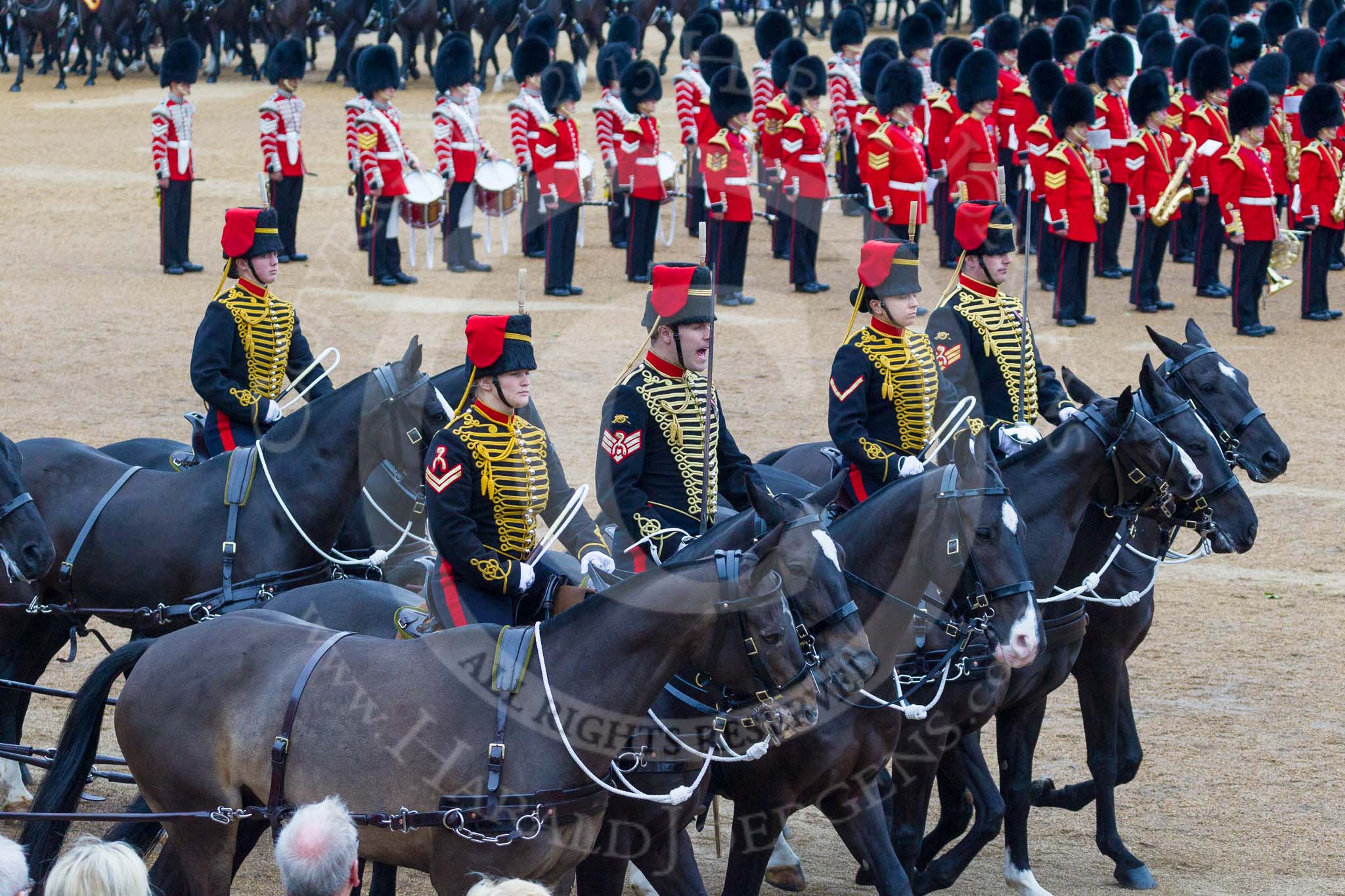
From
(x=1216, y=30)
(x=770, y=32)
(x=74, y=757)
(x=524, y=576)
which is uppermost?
(x=1216, y=30)

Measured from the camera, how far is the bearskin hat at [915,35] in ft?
61.5

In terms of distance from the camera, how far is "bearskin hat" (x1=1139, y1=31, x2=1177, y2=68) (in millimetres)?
18156

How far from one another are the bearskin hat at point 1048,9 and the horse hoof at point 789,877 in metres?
16.5

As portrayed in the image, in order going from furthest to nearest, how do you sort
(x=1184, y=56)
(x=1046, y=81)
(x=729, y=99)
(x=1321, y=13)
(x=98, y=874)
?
(x=1321, y=13) < (x=1184, y=56) < (x=729, y=99) < (x=1046, y=81) < (x=98, y=874)

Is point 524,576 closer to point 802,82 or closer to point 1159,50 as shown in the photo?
point 802,82

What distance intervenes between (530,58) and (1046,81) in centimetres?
465

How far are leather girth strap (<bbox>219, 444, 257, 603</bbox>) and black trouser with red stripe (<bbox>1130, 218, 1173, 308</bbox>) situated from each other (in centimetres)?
1030

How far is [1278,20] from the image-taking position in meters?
18.9

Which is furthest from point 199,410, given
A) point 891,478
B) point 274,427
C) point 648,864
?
point 648,864

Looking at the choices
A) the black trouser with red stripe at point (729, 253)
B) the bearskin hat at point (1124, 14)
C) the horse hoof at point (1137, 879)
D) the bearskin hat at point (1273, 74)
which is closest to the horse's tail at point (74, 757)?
the horse hoof at point (1137, 879)

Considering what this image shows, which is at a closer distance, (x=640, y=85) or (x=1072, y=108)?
(x=1072, y=108)

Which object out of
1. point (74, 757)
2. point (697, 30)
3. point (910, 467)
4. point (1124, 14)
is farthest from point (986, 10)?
point (74, 757)

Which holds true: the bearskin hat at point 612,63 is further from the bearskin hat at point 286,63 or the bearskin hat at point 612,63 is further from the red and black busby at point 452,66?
the bearskin hat at point 286,63

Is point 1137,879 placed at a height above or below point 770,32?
below
